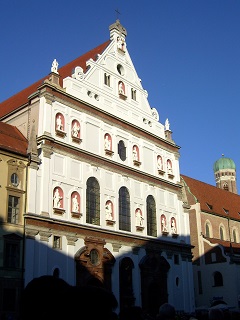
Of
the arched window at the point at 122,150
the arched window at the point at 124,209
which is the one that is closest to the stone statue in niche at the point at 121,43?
the arched window at the point at 122,150

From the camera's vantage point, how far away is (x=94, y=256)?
2812cm

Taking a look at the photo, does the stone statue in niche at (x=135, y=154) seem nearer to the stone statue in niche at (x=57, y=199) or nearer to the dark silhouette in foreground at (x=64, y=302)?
the stone statue in niche at (x=57, y=199)

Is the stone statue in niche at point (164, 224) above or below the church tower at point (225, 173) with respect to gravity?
below

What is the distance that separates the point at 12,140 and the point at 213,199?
32.1m

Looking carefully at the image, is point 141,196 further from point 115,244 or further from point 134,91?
point 134,91

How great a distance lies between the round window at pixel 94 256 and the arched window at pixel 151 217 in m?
5.93

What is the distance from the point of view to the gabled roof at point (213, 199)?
50.5 meters

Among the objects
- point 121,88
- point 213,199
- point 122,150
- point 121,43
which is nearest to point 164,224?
point 122,150

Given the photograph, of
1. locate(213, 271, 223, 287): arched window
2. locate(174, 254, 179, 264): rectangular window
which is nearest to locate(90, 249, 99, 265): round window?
locate(174, 254, 179, 264): rectangular window

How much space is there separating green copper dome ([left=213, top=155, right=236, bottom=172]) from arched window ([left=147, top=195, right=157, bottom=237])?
5030cm

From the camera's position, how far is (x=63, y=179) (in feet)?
90.8

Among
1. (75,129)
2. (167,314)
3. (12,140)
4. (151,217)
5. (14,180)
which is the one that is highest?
(75,129)

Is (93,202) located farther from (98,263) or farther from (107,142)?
(107,142)

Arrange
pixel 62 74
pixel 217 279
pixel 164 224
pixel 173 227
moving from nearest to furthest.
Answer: pixel 62 74 → pixel 164 224 → pixel 173 227 → pixel 217 279
